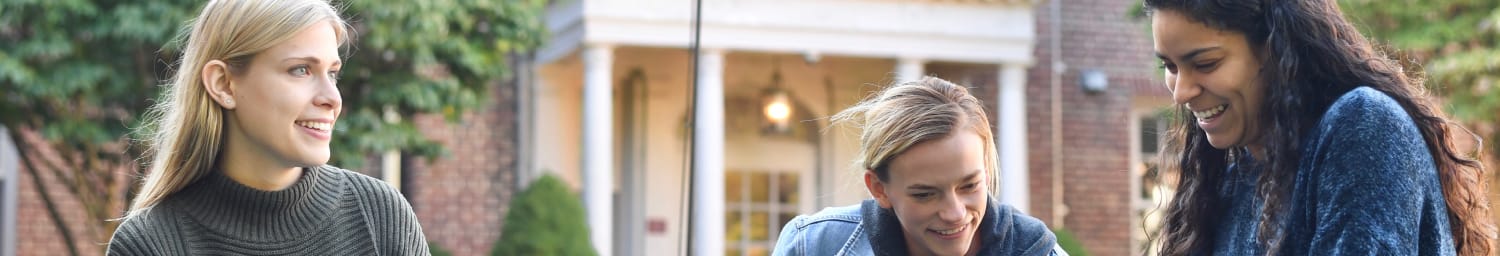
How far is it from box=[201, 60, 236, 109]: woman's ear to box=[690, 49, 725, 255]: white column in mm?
9969

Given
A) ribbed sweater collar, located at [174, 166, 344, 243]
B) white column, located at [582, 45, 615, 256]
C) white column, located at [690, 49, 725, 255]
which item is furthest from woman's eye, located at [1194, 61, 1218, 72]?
white column, located at [582, 45, 615, 256]

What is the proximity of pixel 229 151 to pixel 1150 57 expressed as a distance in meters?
13.1

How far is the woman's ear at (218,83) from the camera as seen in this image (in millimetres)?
2420

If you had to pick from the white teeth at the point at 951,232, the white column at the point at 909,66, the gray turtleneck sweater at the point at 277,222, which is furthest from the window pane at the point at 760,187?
the gray turtleneck sweater at the point at 277,222

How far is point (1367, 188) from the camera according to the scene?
7.22ft

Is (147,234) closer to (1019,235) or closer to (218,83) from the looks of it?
(218,83)

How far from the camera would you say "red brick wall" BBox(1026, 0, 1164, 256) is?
1476 cm

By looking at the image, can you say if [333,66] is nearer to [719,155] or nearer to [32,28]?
[32,28]

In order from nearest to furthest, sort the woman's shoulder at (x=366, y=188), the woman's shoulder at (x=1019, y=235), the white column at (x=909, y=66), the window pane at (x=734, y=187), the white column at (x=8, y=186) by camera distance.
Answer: the woman's shoulder at (x=366, y=188) → the woman's shoulder at (x=1019, y=235) → the white column at (x=8, y=186) → the white column at (x=909, y=66) → the window pane at (x=734, y=187)

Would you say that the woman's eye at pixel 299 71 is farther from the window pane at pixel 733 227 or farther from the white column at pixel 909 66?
the window pane at pixel 733 227

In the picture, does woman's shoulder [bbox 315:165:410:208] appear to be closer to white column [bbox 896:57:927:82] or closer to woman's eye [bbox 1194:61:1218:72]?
woman's eye [bbox 1194:61:1218:72]

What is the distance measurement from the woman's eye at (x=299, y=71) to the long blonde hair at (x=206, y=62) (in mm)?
45

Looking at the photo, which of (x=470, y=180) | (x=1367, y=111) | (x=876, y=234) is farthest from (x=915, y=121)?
(x=470, y=180)

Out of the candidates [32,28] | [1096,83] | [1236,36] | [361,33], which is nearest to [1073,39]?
[1096,83]
